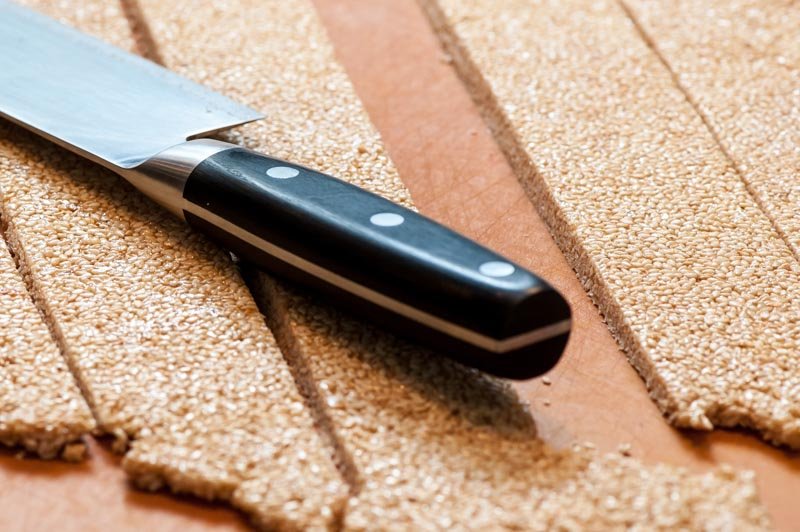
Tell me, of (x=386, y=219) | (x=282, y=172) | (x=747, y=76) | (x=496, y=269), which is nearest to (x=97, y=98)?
(x=282, y=172)

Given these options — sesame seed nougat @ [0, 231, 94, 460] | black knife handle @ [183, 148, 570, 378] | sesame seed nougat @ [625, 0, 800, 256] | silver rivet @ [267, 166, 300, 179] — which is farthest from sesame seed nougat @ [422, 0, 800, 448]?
sesame seed nougat @ [0, 231, 94, 460]

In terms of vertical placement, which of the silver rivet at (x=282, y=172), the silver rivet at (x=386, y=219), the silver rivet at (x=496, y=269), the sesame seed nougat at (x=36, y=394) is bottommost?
the sesame seed nougat at (x=36, y=394)

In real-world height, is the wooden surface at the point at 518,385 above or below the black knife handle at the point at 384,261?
below

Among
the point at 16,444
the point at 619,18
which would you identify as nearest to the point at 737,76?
the point at 619,18

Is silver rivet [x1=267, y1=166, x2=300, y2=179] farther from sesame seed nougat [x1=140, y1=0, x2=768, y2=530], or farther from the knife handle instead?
sesame seed nougat [x1=140, y1=0, x2=768, y2=530]

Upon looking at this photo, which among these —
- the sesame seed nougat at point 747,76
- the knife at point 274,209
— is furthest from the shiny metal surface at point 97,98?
the sesame seed nougat at point 747,76

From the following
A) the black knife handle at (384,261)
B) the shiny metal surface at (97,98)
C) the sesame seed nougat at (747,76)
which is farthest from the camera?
the sesame seed nougat at (747,76)

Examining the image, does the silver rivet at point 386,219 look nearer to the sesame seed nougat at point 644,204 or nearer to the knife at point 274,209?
the knife at point 274,209

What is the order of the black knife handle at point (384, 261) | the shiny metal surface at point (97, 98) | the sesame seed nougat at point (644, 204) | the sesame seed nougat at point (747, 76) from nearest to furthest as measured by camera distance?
the black knife handle at point (384, 261) → the sesame seed nougat at point (644, 204) → the shiny metal surface at point (97, 98) → the sesame seed nougat at point (747, 76)

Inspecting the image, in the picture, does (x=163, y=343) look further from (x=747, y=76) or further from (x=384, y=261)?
(x=747, y=76)
